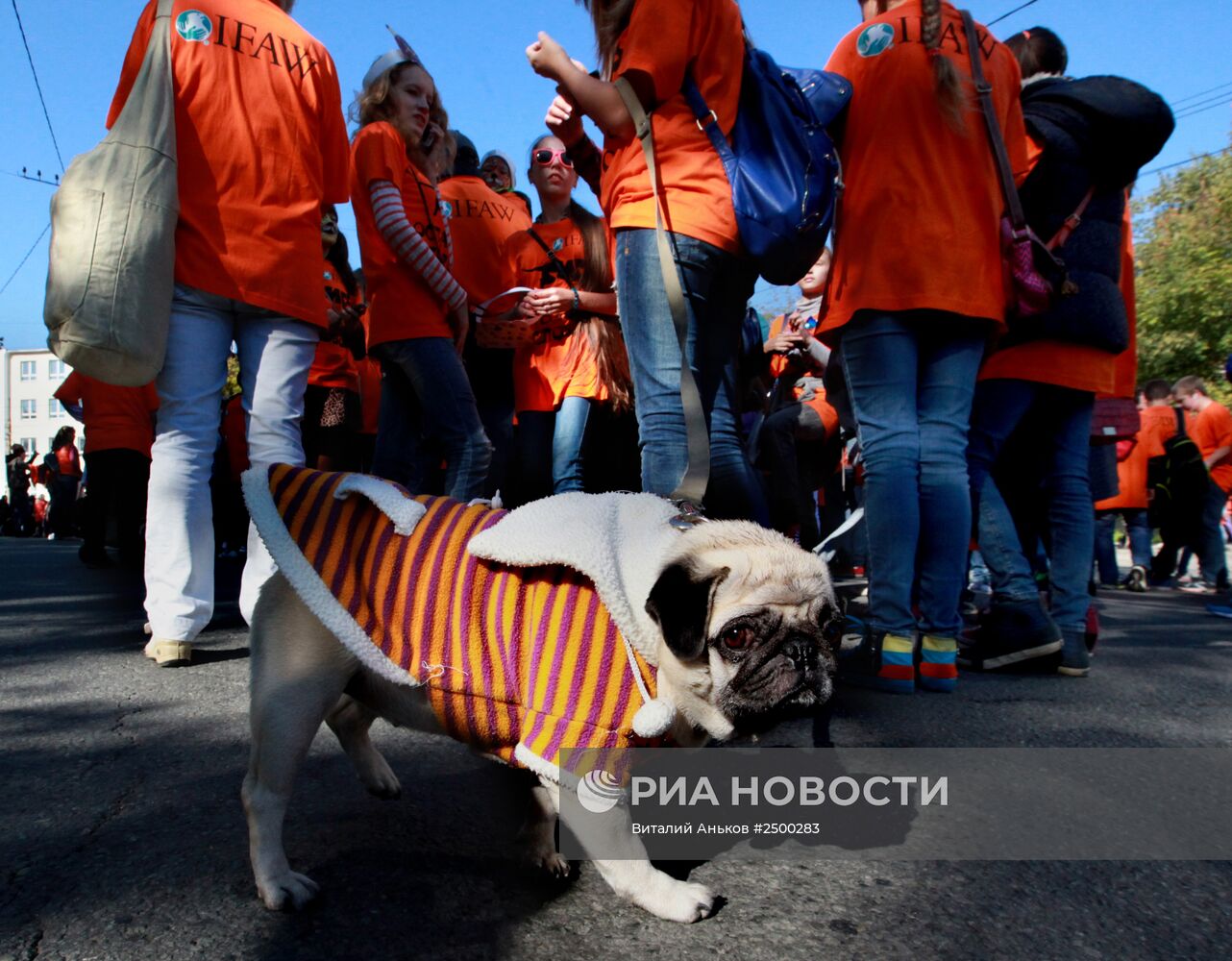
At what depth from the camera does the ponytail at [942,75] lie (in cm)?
303

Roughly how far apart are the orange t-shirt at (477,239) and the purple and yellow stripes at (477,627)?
3226 millimetres

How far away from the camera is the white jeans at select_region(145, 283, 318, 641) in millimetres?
3098

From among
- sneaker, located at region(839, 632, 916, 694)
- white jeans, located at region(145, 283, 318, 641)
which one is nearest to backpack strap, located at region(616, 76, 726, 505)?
sneaker, located at region(839, 632, 916, 694)

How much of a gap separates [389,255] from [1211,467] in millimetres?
9388

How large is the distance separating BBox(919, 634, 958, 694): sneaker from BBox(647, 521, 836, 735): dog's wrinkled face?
163cm

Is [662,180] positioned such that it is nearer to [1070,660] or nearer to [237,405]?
[1070,660]

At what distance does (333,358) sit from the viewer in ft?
17.3

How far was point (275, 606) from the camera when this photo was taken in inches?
70.6

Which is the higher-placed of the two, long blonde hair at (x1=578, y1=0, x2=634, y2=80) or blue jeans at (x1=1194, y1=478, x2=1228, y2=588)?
long blonde hair at (x1=578, y1=0, x2=634, y2=80)

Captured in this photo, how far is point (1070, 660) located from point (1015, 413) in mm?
1054

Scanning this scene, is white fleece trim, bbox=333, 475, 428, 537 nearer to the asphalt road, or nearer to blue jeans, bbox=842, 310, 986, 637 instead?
the asphalt road

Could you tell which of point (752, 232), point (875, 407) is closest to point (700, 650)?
point (752, 232)

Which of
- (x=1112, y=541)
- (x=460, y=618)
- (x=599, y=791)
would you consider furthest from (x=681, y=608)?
(x=1112, y=541)

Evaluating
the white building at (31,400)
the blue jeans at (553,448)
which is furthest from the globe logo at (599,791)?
the white building at (31,400)
